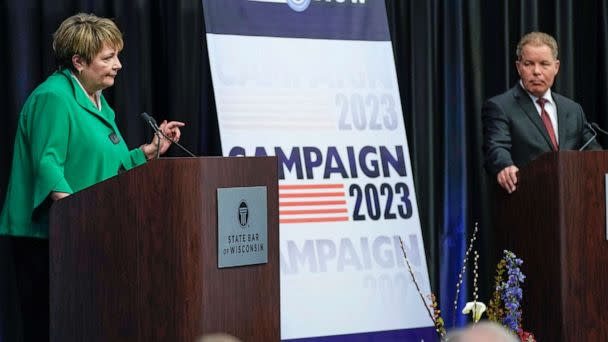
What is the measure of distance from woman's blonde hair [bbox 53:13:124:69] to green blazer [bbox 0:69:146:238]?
70 mm

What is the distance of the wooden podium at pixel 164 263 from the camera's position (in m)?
2.85

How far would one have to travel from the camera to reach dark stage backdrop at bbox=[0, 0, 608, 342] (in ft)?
14.8

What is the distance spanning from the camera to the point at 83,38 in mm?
3451

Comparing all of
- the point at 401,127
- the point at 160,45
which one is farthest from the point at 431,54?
the point at 160,45

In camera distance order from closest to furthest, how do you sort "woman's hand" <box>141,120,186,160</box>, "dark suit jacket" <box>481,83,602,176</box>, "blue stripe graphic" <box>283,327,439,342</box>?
"woman's hand" <box>141,120,186,160</box>
"blue stripe graphic" <box>283,327,439,342</box>
"dark suit jacket" <box>481,83,602,176</box>

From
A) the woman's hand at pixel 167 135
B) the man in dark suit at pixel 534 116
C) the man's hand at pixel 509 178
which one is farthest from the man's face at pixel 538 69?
the woman's hand at pixel 167 135

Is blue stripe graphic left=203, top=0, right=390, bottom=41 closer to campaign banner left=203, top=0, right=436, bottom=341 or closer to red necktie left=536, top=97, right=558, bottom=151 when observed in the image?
campaign banner left=203, top=0, right=436, bottom=341

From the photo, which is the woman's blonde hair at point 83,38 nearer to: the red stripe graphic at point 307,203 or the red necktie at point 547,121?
the red stripe graphic at point 307,203

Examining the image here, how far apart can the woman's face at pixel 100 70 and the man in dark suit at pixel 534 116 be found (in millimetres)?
2047

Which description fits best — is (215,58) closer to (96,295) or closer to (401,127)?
(401,127)

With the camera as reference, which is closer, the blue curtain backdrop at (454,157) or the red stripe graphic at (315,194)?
the red stripe graphic at (315,194)

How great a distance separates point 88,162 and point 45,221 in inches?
9.9

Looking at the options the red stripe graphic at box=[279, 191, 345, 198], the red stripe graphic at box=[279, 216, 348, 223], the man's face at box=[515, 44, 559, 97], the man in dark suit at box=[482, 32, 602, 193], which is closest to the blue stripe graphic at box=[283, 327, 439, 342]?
the red stripe graphic at box=[279, 216, 348, 223]

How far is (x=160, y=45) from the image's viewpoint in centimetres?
492
